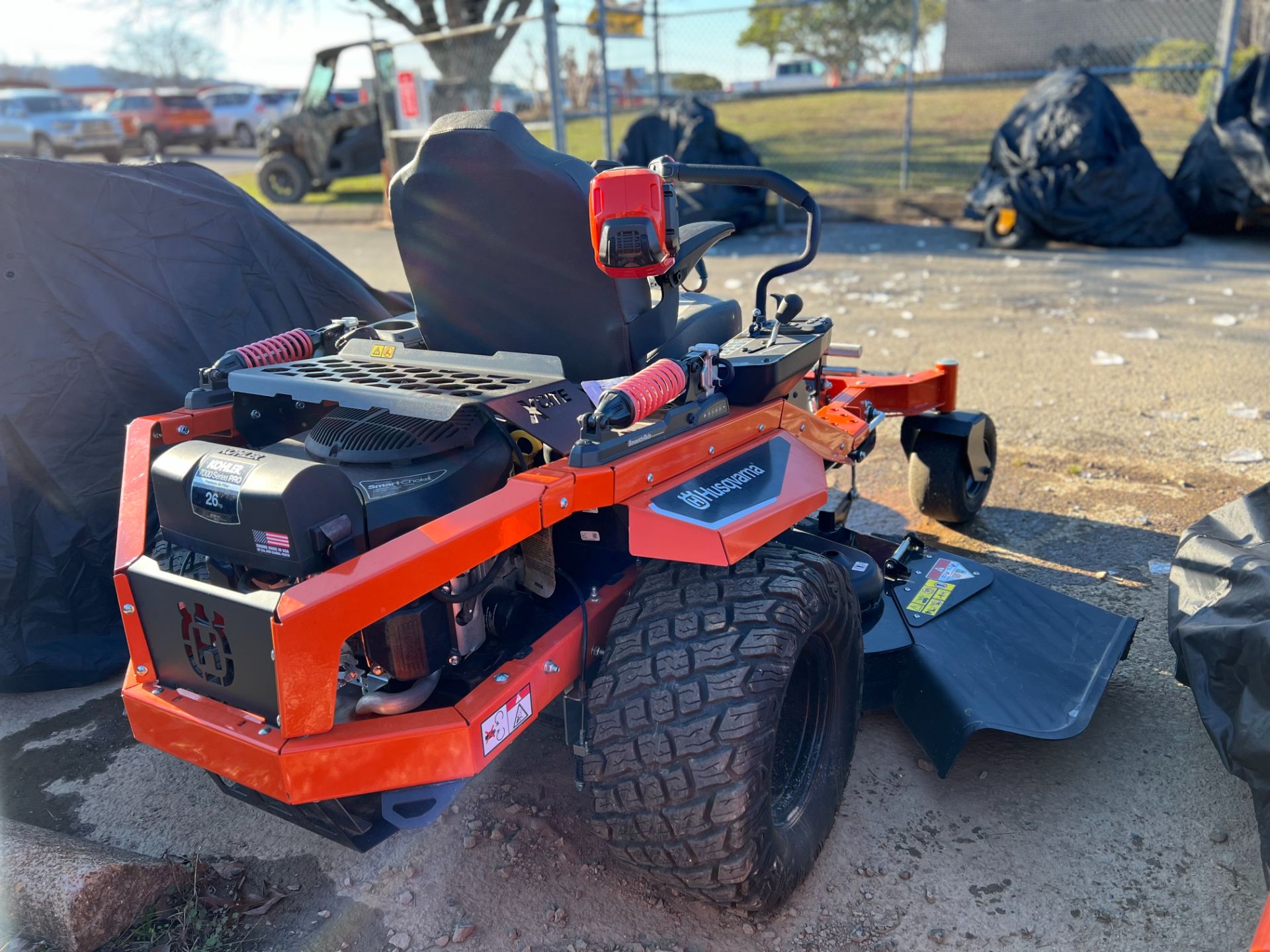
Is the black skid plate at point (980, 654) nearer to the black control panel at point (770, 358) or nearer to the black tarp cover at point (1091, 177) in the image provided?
the black control panel at point (770, 358)

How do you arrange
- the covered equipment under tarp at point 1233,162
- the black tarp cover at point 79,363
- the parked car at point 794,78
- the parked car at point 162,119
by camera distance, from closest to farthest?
the black tarp cover at point 79,363
the covered equipment under tarp at point 1233,162
the parked car at point 794,78
the parked car at point 162,119

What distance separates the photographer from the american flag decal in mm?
1847

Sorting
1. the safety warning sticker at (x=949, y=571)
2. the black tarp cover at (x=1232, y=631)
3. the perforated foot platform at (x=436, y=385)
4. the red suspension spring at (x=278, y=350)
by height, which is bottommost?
the safety warning sticker at (x=949, y=571)

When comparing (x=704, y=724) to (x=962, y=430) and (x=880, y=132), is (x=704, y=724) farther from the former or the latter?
(x=880, y=132)

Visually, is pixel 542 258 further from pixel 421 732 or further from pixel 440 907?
pixel 440 907

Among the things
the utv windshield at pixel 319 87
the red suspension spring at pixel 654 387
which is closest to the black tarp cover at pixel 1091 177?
the red suspension spring at pixel 654 387

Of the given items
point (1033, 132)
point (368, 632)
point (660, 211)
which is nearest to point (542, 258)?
point (660, 211)

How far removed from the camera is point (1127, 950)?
7.02 ft

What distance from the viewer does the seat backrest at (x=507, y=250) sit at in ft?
7.84

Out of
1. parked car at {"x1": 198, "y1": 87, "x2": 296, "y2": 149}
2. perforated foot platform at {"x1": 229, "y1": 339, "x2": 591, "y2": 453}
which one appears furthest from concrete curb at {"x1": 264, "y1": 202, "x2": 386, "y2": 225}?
parked car at {"x1": 198, "y1": 87, "x2": 296, "y2": 149}

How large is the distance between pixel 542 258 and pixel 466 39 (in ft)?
40.4

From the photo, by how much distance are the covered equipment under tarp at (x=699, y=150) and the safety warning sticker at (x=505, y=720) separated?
332 inches

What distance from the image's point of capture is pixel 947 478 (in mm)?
3980

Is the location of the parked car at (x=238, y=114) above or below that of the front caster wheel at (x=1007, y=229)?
above
